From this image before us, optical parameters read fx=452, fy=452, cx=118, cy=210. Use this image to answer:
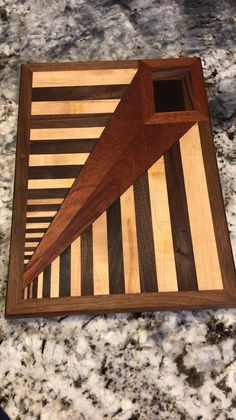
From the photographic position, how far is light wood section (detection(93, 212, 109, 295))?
1134 mm

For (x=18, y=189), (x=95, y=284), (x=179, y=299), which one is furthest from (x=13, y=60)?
(x=179, y=299)

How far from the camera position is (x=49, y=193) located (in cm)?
124

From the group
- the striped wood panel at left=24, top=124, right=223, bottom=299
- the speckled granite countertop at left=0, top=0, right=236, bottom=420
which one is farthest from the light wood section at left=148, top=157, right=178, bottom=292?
the speckled granite countertop at left=0, top=0, right=236, bottom=420

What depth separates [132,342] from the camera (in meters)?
1.14

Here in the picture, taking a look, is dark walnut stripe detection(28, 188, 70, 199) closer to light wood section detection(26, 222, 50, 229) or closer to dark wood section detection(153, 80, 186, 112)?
light wood section detection(26, 222, 50, 229)

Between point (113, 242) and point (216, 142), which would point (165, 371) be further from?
point (216, 142)

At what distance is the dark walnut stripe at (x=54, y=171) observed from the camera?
126 cm

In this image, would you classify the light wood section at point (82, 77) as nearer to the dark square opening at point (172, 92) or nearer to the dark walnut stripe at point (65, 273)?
the dark square opening at point (172, 92)

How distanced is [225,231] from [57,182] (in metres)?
0.47

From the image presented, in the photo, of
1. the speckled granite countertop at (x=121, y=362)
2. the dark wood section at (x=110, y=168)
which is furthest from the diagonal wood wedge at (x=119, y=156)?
the speckled granite countertop at (x=121, y=362)

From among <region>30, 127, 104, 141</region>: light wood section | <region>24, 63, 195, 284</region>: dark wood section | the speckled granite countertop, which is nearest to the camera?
the speckled granite countertop

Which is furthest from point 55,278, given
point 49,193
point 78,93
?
point 78,93

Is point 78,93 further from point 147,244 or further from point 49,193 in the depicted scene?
point 147,244

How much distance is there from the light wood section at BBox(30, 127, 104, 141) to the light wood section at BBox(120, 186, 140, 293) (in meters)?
0.21
